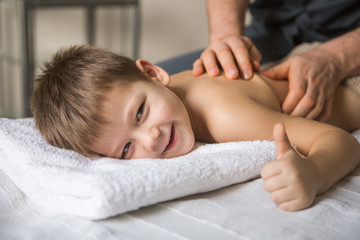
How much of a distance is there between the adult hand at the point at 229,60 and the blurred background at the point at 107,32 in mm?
1615

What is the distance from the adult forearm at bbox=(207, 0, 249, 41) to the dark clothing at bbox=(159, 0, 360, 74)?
0.07 m

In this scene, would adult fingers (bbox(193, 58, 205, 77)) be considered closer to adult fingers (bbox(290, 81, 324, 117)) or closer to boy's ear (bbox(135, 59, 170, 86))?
boy's ear (bbox(135, 59, 170, 86))

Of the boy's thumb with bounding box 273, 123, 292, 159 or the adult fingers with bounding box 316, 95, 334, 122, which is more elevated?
the boy's thumb with bounding box 273, 123, 292, 159

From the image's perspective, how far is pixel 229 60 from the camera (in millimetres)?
975

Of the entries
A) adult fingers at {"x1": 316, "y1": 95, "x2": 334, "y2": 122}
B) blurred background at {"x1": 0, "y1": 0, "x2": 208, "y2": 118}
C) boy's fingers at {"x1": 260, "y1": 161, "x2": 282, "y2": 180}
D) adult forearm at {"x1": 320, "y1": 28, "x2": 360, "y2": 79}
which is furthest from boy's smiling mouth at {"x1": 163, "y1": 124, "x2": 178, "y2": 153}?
blurred background at {"x1": 0, "y1": 0, "x2": 208, "y2": 118}

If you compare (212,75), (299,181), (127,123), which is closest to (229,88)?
(212,75)

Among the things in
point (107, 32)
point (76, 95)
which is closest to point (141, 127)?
point (76, 95)

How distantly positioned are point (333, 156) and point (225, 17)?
2.46 ft

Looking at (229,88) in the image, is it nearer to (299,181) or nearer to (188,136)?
(188,136)

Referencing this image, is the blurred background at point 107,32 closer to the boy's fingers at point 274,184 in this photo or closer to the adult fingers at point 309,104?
the adult fingers at point 309,104

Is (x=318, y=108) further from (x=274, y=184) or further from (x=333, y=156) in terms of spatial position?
(x=274, y=184)

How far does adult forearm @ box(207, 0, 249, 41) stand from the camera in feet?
4.25

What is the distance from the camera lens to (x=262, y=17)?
4.46ft

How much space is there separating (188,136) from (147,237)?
1.06 ft
